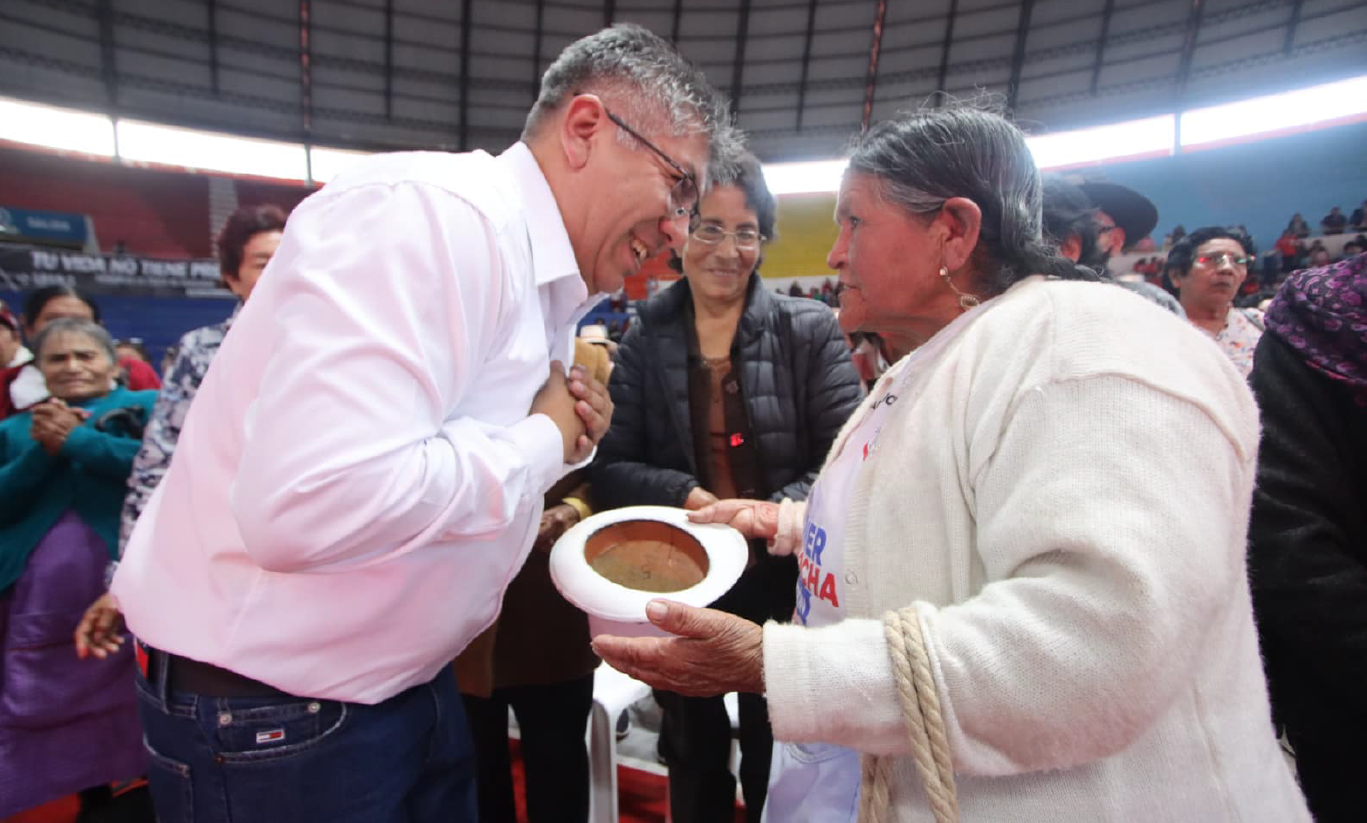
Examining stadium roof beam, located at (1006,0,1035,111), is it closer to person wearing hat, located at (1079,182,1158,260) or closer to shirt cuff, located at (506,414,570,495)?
person wearing hat, located at (1079,182,1158,260)

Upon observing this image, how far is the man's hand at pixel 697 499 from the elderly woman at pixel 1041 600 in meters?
0.85

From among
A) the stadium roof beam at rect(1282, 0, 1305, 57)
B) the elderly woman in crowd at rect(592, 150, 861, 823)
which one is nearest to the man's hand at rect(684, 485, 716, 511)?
the elderly woman in crowd at rect(592, 150, 861, 823)

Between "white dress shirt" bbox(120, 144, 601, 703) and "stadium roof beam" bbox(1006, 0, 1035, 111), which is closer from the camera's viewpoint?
"white dress shirt" bbox(120, 144, 601, 703)

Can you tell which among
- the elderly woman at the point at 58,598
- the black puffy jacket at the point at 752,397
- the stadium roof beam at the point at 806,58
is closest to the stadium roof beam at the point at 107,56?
A: the stadium roof beam at the point at 806,58

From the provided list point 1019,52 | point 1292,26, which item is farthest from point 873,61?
point 1292,26

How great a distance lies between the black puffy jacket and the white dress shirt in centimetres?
85

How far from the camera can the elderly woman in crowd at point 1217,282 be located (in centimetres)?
317

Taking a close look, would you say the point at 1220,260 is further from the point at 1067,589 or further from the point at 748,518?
the point at 1067,589

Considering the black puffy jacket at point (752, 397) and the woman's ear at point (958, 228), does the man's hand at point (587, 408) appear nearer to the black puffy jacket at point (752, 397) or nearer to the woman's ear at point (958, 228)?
the woman's ear at point (958, 228)

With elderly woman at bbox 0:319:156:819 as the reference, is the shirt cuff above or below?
above

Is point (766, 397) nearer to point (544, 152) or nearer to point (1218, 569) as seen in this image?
point (544, 152)

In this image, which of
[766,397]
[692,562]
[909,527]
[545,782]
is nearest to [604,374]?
[766,397]

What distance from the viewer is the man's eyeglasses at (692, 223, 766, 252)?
2068 millimetres

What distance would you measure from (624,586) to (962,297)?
0.80 metres
